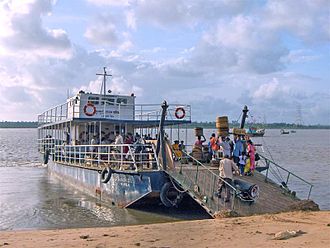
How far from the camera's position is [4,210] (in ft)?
59.4

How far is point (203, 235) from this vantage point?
1077cm

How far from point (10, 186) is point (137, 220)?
1313 centimetres

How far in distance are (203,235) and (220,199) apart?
327 cm

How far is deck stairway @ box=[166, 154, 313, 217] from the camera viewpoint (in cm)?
1363

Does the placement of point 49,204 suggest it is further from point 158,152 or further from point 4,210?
point 158,152

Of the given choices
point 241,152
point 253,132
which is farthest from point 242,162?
point 253,132

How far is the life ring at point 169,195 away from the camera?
15461 millimetres

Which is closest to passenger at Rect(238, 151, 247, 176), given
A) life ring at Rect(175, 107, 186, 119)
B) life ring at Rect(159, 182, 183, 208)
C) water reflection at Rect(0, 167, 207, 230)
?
water reflection at Rect(0, 167, 207, 230)

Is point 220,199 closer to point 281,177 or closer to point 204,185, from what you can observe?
point 204,185

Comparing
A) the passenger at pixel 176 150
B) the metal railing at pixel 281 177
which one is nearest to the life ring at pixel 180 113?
the passenger at pixel 176 150

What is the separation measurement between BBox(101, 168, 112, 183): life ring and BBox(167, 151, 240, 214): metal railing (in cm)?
263

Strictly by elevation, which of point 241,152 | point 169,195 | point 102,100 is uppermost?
point 102,100

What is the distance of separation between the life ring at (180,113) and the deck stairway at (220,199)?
5270 millimetres

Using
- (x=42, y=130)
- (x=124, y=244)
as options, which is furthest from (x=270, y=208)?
(x=42, y=130)
